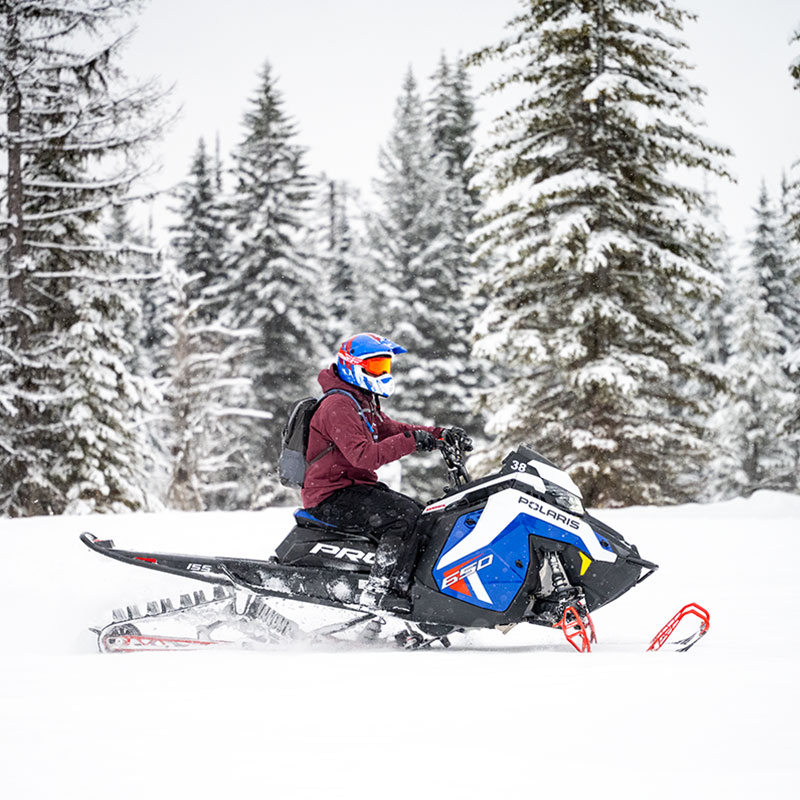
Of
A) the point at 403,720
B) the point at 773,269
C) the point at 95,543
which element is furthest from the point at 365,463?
the point at 773,269

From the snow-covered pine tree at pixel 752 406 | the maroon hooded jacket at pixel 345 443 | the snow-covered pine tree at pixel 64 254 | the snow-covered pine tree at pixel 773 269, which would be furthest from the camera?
the snow-covered pine tree at pixel 773 269

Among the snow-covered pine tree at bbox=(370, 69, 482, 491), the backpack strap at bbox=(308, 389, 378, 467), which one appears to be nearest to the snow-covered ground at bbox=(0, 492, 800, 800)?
the backpack strap at bbox=(308, 389, 378, 467)

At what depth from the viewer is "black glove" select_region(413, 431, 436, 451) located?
4250 mm

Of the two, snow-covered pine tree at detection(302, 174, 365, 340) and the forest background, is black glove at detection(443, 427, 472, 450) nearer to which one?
the forest background

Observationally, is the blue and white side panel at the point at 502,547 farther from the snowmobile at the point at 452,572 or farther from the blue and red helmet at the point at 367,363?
the blue and red helmet at the point at 367,363

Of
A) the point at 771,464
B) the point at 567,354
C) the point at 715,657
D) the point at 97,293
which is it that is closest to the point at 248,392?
the point at 97,293

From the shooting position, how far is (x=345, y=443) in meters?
4.21

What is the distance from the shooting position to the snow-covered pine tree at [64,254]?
13.2 metres

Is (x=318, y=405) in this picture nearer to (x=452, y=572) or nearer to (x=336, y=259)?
(x=452, y=572)

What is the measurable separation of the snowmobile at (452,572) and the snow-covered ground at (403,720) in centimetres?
15

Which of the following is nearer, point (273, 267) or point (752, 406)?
point (273, 267)

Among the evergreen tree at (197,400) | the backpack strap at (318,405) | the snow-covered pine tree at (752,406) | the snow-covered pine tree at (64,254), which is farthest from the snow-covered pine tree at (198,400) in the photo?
the snow-covered pine tree at (752,406)

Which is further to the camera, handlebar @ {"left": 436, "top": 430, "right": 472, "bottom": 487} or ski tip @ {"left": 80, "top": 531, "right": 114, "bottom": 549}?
ski tip @ {"left": 80, "top": 531, "right": 114, "bottom": 549}

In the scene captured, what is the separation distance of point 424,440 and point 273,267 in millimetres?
23917
